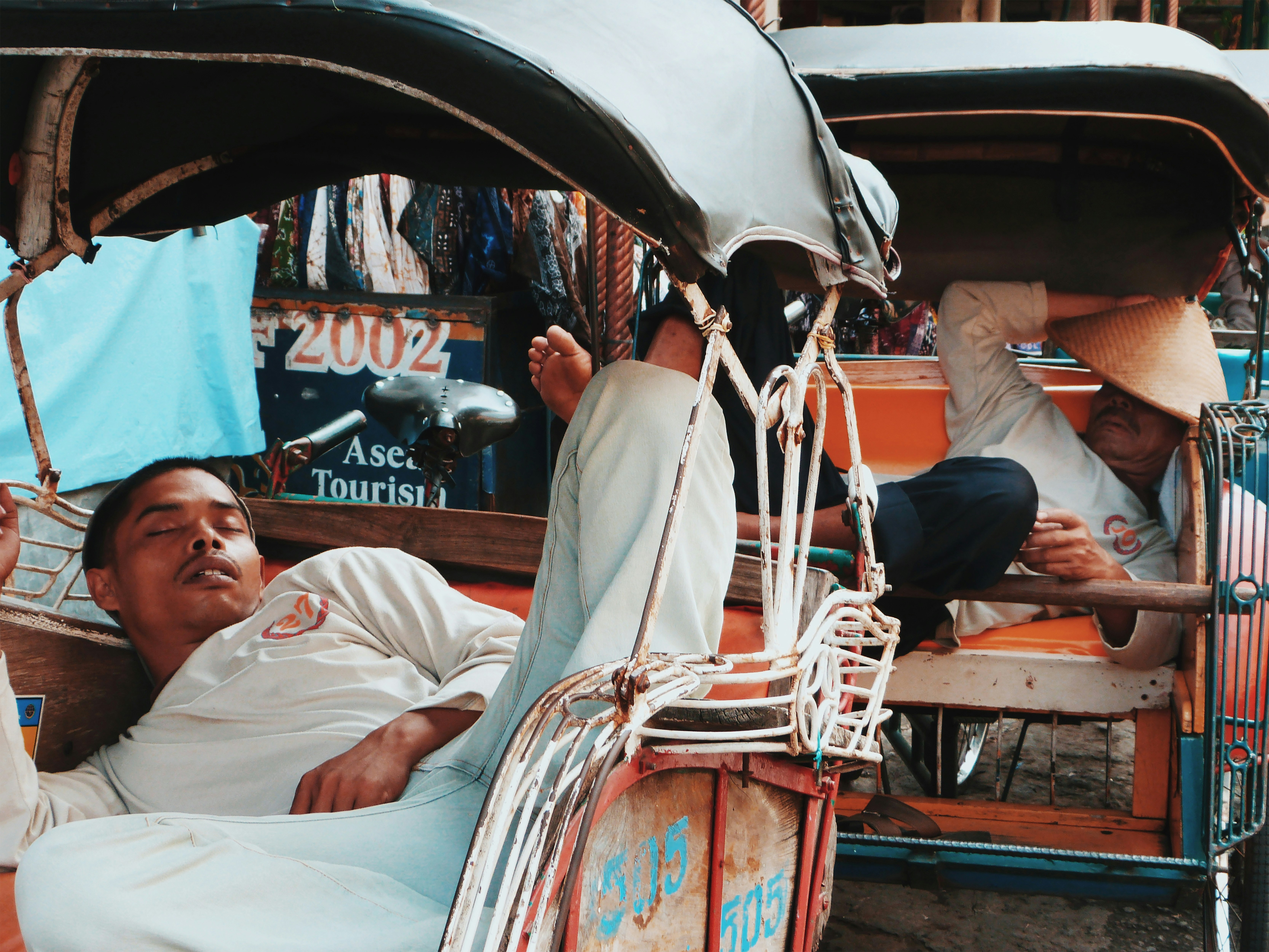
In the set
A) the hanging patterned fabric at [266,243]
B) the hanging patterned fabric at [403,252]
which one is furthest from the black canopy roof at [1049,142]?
the hanging patterned fabric at [266,243]

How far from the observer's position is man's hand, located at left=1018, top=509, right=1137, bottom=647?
2457mm

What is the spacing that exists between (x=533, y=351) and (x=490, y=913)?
106cm

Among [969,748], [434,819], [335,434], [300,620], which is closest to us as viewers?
[434,819]

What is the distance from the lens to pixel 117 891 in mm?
1278

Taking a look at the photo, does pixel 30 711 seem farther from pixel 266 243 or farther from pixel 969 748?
pixel 266 243

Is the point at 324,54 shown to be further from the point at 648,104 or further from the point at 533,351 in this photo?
the point at 533,351

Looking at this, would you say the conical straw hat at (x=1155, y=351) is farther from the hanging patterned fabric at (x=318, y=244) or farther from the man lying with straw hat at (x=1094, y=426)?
the hanging patterned fabric at (x=318, y=244)

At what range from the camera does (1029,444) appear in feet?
10.9

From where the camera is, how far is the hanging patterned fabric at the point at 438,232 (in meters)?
4.62

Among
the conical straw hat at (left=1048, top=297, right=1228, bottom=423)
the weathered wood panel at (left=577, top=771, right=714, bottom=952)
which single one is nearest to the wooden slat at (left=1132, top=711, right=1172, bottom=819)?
the conical straw hat at (left=1048, top=297, right=1228, bottom=423)

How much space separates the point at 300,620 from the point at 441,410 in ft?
2.41

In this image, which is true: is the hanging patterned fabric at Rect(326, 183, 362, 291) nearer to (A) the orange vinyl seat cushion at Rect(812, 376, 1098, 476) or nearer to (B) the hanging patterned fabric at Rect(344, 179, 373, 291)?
(B) the hanging patterned fabric at Rect(344, 179, 373, 291)

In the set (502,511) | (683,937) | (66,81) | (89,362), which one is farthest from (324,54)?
(502,511)

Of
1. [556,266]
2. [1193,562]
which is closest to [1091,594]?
[1193,562]
